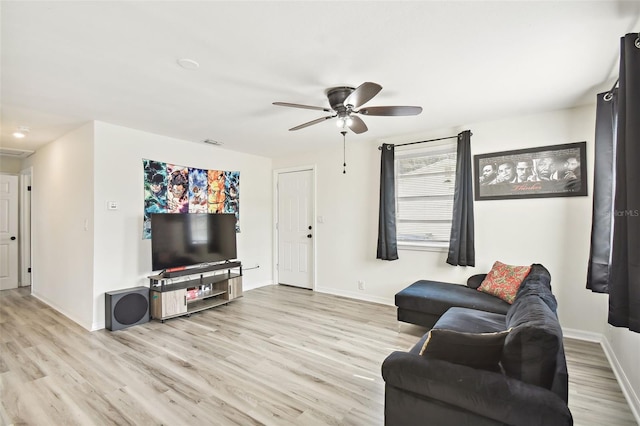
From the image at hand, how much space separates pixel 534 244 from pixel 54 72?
16.2 feet

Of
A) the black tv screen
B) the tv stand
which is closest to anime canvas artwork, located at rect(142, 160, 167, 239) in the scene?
the black tv screen

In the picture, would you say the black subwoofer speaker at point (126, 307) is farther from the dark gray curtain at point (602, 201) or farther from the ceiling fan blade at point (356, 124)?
the dark gray curtain at point (602, 201)

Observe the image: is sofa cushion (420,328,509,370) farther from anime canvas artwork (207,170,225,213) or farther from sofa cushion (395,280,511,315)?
anime canvas artwork (207,170,225,213)

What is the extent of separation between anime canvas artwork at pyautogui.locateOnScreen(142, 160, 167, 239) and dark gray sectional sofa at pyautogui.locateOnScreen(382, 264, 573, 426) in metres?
3.70

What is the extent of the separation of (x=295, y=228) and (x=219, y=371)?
3.25 meters

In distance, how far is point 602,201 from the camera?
2701 mm

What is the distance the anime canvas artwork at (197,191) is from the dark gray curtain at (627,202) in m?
4.67

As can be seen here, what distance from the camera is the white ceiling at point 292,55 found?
1724 mm

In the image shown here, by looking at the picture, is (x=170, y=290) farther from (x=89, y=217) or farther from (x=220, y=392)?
(x=220, y=392)

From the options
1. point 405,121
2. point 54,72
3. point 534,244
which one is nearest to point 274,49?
Answer: point 54,72

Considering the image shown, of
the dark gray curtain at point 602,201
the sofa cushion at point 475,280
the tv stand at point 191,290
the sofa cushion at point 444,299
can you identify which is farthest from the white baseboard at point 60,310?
the dark gray curtain at point 602,201

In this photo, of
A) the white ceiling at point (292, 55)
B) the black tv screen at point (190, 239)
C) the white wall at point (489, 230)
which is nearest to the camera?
the white ceiling at point (292, 55)

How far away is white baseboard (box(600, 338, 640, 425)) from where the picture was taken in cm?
201

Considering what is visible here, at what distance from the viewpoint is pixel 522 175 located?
3.56m
